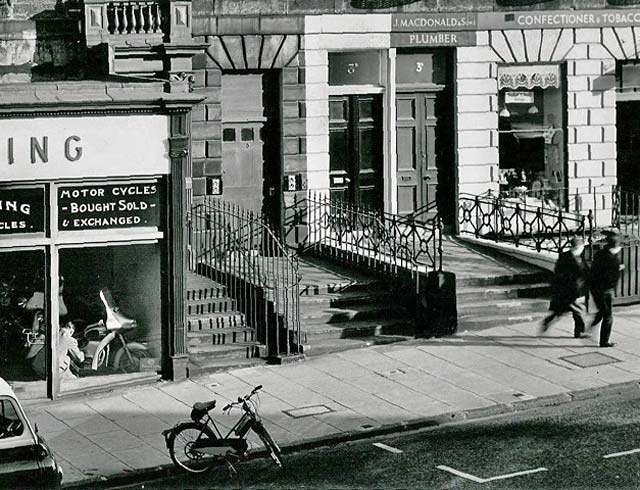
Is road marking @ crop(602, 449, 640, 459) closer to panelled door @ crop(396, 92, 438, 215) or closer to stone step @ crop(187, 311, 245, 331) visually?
stone step @ crop(187, 311, 245, 331)

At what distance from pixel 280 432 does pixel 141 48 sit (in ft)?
34.6

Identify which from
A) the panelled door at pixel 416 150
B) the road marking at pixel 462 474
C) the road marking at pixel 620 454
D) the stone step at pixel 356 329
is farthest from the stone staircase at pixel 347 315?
the road marking at pixel 620 454

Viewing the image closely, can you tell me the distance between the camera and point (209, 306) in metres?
21.4

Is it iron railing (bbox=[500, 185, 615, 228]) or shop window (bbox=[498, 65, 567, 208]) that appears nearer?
shop window (bbox=[498, 65, 567, 208])

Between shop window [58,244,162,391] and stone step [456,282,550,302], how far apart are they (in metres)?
6.02

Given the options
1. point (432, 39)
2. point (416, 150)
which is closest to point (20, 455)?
point (416, 150)

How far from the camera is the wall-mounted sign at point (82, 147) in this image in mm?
18188

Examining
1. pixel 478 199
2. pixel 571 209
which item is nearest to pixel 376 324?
pixel 478 199

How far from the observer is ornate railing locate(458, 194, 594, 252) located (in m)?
25.7

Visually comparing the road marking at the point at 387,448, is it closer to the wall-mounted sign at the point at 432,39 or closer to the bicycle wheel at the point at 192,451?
the bicycle wheel at the point at 192,451

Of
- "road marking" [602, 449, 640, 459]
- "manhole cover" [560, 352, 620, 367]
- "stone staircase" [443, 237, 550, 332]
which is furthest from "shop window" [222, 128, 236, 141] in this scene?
"road marking" [602, 449, 640, 459]

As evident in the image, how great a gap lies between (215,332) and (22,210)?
394 centimetres

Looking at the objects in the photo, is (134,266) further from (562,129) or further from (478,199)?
(562,129)

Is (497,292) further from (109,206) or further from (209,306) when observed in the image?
(109,206)
